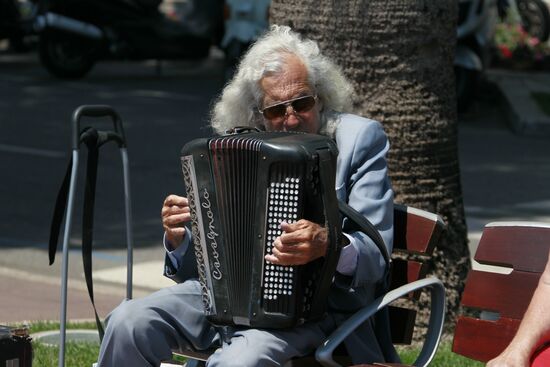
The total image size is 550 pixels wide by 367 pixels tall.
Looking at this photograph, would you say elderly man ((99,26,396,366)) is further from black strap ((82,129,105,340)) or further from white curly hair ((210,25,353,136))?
black strap ((82,129,105,340))

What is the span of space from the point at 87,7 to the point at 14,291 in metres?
9.41

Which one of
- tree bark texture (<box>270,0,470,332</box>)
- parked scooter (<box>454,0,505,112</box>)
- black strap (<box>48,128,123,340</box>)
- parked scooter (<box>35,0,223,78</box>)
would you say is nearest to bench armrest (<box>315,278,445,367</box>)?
black strap (<box>48,128,123,340</box>)

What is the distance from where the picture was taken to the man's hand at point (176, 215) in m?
4.22

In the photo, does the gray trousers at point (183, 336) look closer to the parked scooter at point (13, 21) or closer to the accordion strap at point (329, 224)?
the accordion strap at point (329, 224)

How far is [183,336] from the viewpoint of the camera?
→ 13.6 ft

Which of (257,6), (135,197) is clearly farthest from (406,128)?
(257,6)

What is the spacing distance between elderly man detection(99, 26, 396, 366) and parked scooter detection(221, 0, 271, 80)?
1060cm

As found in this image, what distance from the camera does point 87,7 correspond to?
16125 millimetres

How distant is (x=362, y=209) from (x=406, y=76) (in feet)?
6.27

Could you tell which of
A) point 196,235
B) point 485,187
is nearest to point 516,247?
point 196,235

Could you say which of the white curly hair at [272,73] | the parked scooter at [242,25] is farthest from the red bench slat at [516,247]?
the parked scooter at [242,25]

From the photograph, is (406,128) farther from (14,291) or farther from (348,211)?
(14,291)

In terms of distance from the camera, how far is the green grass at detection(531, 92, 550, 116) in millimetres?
14122

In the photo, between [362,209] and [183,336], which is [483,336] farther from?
[183,336]
